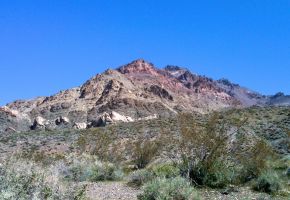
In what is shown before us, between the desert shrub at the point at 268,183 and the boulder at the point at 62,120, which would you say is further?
the boulder at the point at 62,120

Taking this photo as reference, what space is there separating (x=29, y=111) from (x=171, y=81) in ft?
248

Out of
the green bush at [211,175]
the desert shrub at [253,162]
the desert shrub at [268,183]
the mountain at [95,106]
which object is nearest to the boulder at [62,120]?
the mountain at [95,106]

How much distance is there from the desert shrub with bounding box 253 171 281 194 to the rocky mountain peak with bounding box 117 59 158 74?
159m

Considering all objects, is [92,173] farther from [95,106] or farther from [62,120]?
[95,106]

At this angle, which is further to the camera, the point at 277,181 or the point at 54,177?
the point at 277,181

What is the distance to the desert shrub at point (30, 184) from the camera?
907cm

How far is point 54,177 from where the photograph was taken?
34.3ft

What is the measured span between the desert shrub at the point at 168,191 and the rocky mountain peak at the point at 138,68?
16339 cm

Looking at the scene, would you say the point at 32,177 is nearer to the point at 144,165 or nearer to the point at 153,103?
the point at 144,165

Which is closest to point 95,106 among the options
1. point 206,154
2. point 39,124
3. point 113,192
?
point 39,124

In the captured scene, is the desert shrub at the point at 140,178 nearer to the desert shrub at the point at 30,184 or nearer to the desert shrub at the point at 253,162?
the desert shrub at the point at 253,162

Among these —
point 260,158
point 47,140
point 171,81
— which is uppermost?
point 171,81

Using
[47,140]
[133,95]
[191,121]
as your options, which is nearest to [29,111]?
[133,95]

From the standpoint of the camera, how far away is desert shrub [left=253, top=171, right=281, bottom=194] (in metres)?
17.6
